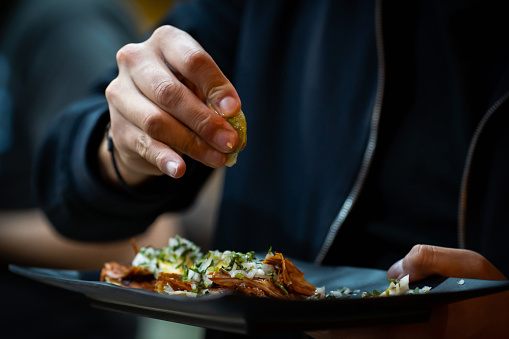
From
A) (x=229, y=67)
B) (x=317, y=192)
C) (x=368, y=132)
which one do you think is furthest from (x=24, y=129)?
(x=368, y=132)

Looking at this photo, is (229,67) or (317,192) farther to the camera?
(229,67)

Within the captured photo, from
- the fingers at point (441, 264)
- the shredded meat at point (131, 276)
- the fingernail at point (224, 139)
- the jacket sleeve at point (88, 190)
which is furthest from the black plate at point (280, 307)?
the jacket sleeve at point (88, 190)

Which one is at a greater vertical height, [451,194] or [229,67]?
[229,67]

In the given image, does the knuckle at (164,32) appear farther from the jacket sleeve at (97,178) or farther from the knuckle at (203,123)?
the jacket sleeve at (97,178)

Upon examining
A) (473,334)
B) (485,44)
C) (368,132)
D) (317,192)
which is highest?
(485,44)

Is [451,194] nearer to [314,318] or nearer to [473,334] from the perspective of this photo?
[473,334]

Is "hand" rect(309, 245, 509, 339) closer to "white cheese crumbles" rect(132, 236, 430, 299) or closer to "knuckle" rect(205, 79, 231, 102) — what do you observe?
"white cheese crumbles" rect(132, 236, 430, 299)

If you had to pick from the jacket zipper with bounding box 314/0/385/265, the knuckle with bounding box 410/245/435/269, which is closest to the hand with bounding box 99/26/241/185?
the knuckle with bounding box 410/245/435/269
